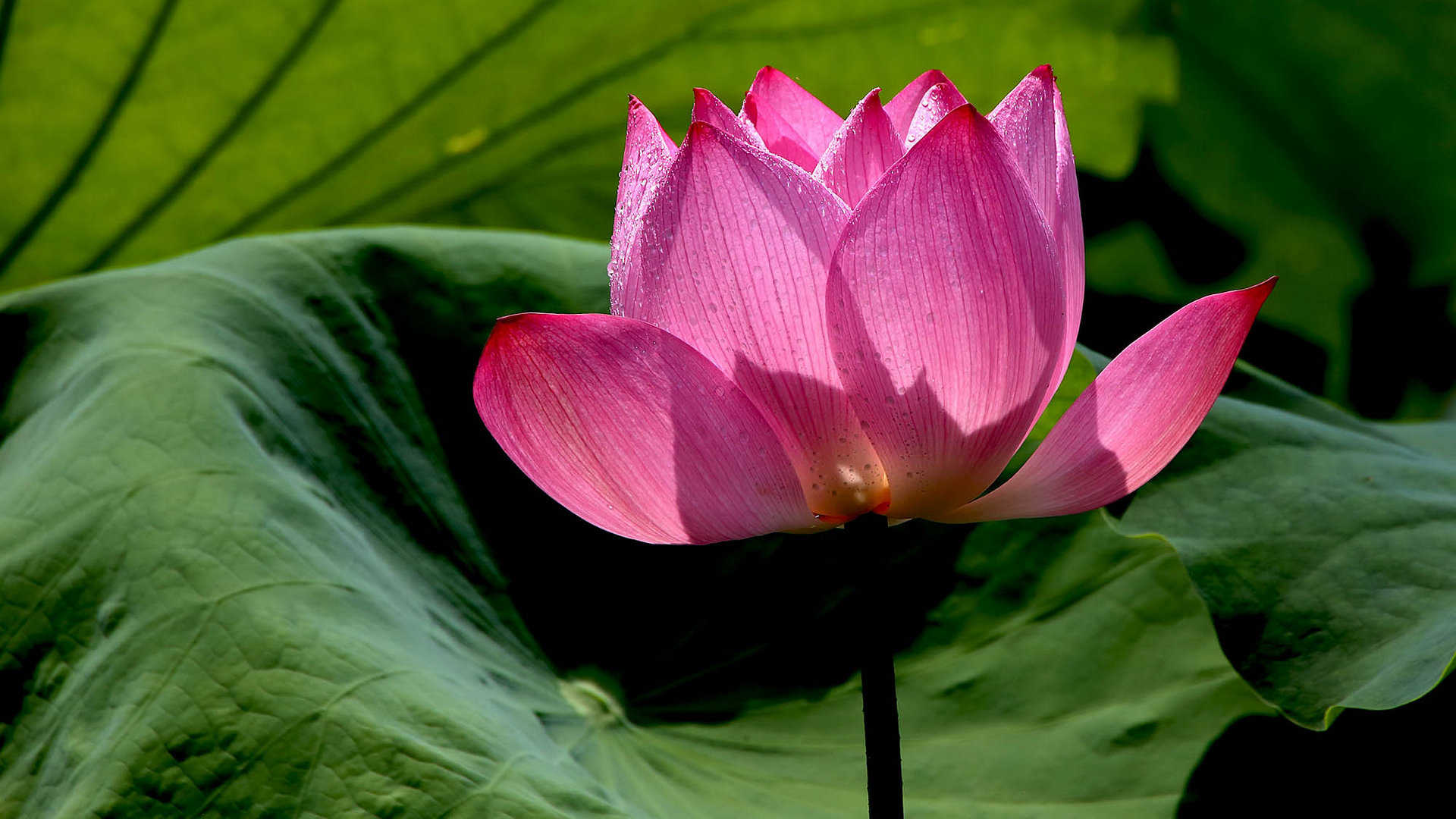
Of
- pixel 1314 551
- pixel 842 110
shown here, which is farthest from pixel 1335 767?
pixel 842 110

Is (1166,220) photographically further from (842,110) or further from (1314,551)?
(1314,551)

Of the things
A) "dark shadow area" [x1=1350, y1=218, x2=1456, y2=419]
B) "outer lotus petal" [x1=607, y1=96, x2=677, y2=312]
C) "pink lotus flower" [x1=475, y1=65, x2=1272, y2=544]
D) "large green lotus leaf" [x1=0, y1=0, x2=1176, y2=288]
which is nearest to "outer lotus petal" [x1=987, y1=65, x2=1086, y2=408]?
"pink lotus flower" [x1=475, y1=65, x2=1272, y2=544]

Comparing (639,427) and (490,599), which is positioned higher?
(639,427)

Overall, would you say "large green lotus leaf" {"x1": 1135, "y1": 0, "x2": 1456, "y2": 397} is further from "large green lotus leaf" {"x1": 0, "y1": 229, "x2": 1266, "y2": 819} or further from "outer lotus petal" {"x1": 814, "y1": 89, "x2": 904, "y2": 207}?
"outer lotus petal" {"x1": 814, "y1": 89, "x2": 904, "y2": 207}

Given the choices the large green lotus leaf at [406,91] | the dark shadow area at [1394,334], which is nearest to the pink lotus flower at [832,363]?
the large green lotus leaf at [406,91]

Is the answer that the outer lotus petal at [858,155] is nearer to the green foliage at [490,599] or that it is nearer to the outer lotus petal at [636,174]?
the outer lotus petal at [636,174]
